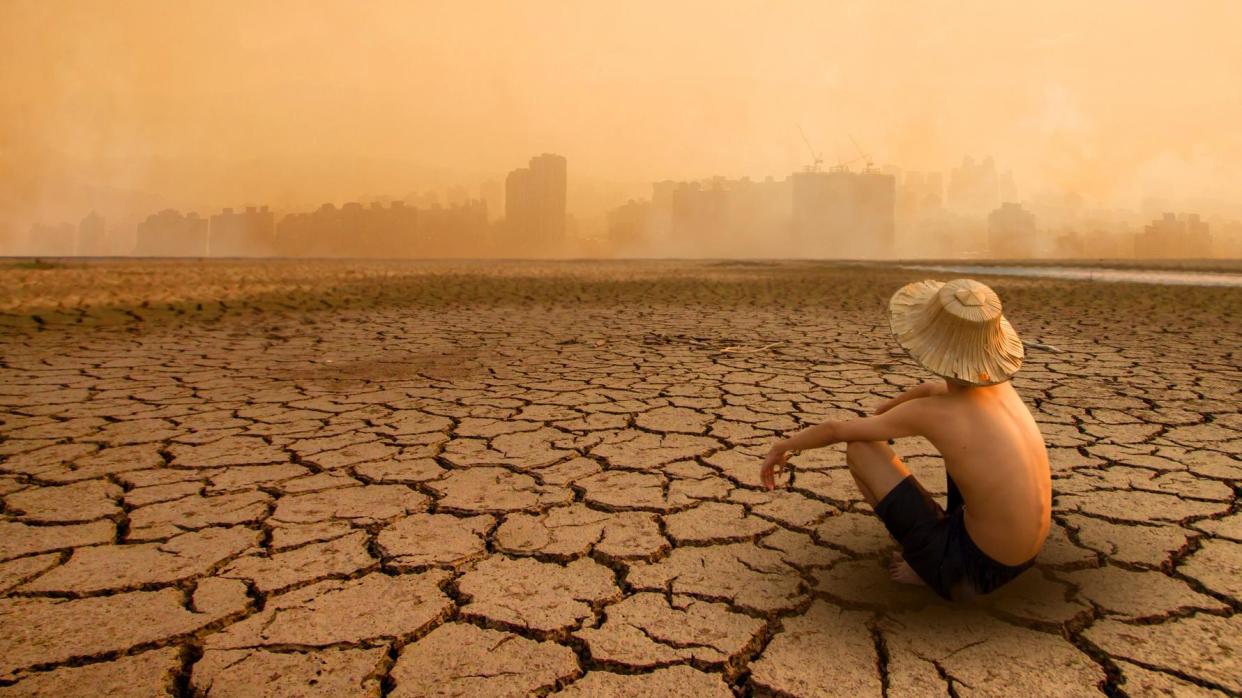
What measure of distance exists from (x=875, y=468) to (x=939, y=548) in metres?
0.18

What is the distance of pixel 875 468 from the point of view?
1.52 metres

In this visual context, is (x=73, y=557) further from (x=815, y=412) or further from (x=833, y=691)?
(x=815, y=412)

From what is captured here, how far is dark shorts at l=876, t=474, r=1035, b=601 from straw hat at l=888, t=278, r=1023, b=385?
0.28 metres

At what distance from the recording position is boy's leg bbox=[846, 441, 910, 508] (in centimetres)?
150

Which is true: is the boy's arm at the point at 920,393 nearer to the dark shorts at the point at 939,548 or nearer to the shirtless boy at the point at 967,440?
the shirtless boy at the point at 967,440

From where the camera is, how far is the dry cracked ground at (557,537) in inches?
50.4

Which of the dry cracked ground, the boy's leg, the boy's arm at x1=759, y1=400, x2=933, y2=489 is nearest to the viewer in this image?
the dry cracked ground

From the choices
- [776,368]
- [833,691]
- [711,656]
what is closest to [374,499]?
[711,656]

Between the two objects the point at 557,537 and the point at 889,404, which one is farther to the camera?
the point at 557,537

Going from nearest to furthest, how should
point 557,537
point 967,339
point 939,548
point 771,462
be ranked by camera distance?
point 967,339, point 939,548, point 771,462, point 557,537

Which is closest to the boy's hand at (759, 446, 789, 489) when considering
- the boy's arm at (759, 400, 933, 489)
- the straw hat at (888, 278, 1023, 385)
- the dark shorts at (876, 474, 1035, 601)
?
the boy's arm at (759, 400, 933, 489)

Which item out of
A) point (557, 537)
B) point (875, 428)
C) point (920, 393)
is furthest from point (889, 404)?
point (557, 537)

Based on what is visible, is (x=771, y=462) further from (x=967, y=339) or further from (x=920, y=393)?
(x=967, y=339)

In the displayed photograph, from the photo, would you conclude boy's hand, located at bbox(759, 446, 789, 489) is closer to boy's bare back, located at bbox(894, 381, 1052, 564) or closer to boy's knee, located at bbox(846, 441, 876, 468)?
boy's knee, located at bbox(846, 441, 876, 468)
